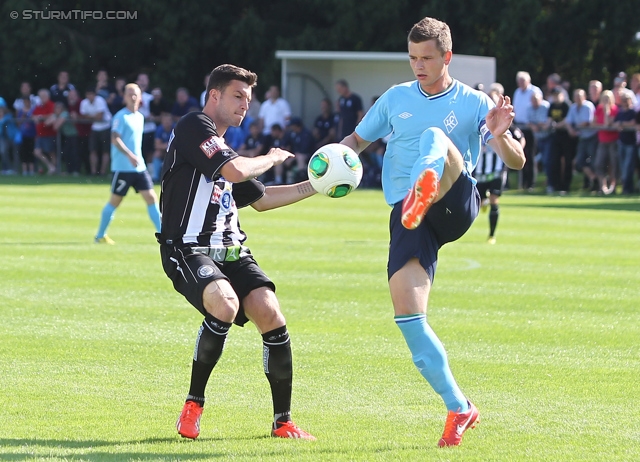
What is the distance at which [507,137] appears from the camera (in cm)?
567

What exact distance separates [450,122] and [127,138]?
32.8 ft

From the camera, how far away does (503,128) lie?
18.2 feet

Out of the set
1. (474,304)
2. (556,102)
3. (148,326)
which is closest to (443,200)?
(148,326)

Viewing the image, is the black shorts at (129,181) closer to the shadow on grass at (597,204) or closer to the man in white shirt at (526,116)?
the shadow on grass at (597,204)

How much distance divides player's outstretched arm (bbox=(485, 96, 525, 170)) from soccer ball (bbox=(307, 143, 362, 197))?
80cm

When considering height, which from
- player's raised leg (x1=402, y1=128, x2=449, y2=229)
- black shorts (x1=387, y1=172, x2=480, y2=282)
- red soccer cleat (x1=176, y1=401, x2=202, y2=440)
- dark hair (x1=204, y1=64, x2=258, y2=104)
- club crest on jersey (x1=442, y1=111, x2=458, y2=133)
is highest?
dark hair (x1=204, y1=64, x2=258, y2=104)


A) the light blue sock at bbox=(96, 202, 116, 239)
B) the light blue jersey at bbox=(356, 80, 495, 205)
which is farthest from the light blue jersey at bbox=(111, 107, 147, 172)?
the light blue jersey at bbox=(356, 80, 495, 205)

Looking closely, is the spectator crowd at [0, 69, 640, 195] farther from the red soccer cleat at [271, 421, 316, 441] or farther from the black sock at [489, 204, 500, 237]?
the red soccer cleat at [271, 421, 316, 441]

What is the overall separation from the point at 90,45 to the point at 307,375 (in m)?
29.5

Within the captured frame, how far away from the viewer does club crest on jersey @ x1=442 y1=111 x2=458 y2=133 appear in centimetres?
582

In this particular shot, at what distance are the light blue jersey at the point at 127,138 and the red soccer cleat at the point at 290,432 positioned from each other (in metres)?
9.51

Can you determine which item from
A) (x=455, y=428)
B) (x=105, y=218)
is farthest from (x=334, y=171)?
(x=105, y=218)

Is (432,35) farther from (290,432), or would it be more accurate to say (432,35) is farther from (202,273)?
(290,432)

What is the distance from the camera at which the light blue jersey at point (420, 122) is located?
19.1 ft
